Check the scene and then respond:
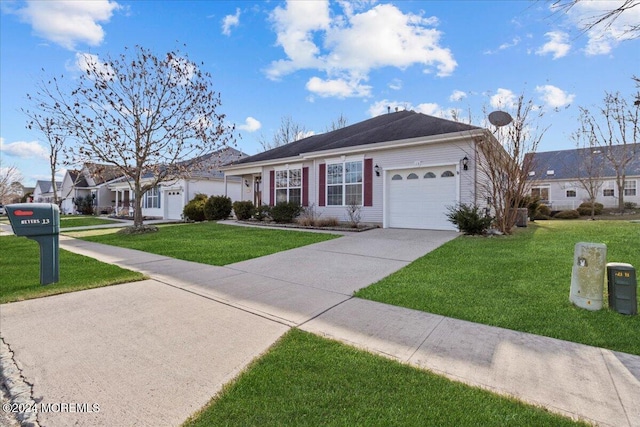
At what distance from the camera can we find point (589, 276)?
13.4 ft

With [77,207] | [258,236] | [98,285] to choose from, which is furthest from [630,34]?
[77,207]

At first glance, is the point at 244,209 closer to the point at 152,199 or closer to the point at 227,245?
the point at 227,245

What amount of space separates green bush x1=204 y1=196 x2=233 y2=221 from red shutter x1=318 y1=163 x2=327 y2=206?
711cm

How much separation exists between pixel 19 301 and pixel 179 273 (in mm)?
2291

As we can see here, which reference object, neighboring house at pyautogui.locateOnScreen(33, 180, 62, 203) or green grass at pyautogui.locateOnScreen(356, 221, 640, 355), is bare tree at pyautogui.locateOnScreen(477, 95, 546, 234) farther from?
neighboring house at pyautogui.locateOnScreen(33, 180, 62, 203)

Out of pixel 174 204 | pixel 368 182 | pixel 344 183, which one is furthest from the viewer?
pixel 174 204

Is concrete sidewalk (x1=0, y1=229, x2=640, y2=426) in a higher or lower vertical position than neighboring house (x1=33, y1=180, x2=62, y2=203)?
lower

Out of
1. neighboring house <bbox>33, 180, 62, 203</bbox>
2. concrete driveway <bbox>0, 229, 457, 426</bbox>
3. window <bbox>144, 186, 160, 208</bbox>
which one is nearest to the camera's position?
concrete driveway <bbox>0, 229, 457, 426</bbox>

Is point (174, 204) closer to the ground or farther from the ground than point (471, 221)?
farther from the ground

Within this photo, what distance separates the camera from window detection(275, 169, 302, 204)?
16.1 metres

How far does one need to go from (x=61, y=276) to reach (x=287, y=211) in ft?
31.8

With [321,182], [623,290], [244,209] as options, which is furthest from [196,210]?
[623,290]

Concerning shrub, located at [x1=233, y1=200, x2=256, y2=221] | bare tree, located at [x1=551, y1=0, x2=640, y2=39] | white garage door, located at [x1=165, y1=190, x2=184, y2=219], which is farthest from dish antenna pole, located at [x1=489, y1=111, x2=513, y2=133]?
white garage door, located at [x1=165, y1=190, x2=184, y2=219]

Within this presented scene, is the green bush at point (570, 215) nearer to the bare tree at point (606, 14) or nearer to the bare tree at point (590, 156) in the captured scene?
the bare tree at point (590, 156)
